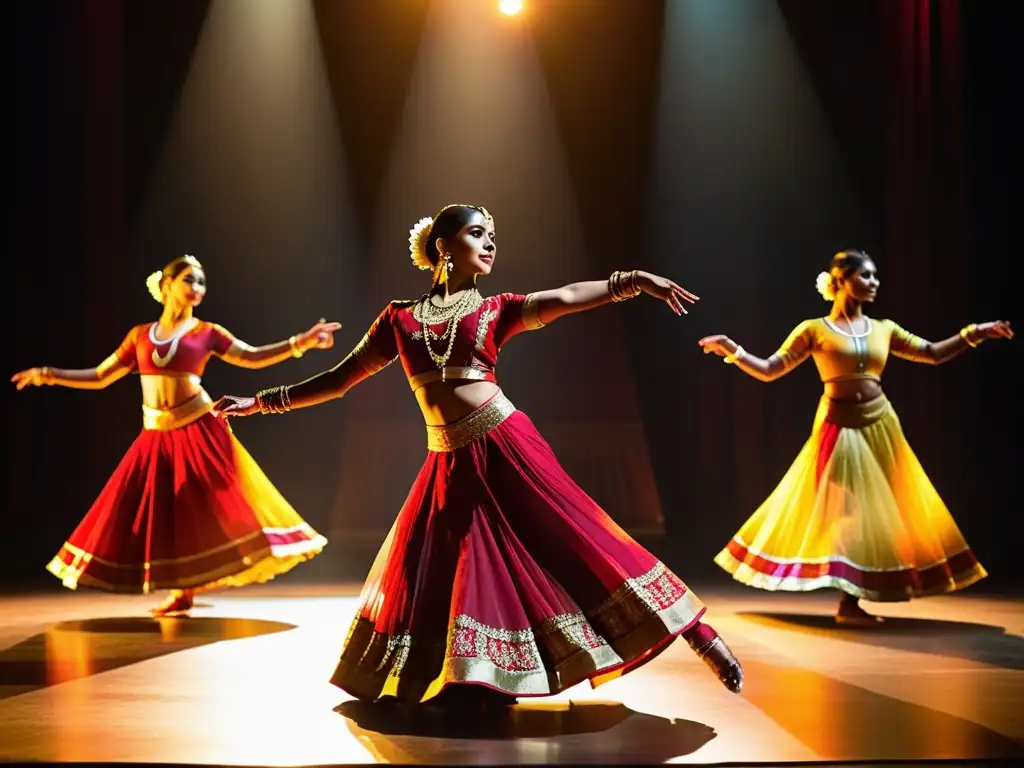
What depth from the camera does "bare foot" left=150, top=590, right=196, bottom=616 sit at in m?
4.48

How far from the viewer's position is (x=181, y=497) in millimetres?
4301

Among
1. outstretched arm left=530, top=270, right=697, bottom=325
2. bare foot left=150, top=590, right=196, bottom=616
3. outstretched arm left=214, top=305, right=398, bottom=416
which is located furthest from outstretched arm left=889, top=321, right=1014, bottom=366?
bare foot left=150, top=590, right=196, bottom=616

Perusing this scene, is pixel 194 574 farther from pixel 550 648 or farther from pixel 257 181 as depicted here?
pixel 257 181

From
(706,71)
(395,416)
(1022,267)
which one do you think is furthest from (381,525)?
(1022,267)

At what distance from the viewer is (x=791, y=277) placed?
6582 millimetres

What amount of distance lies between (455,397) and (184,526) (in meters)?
1.83

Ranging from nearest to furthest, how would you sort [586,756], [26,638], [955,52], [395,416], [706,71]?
1. [586,756]
2. [26,638]
3. [955,52]
4. [706,71]
5. [395,416]

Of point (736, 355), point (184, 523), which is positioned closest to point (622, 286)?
point (736, 355)

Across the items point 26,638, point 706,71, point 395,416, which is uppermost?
point 706,71

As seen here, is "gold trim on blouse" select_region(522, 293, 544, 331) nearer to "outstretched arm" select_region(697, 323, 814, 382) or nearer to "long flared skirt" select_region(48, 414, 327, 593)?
"outstretched arm" select_region(697, 323, 814, 382)

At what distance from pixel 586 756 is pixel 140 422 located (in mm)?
4885

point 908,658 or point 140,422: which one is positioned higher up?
point 140,422

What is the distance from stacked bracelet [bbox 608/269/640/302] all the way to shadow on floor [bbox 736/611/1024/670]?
1634mm

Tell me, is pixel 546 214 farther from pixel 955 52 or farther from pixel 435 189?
pixel 955 52
